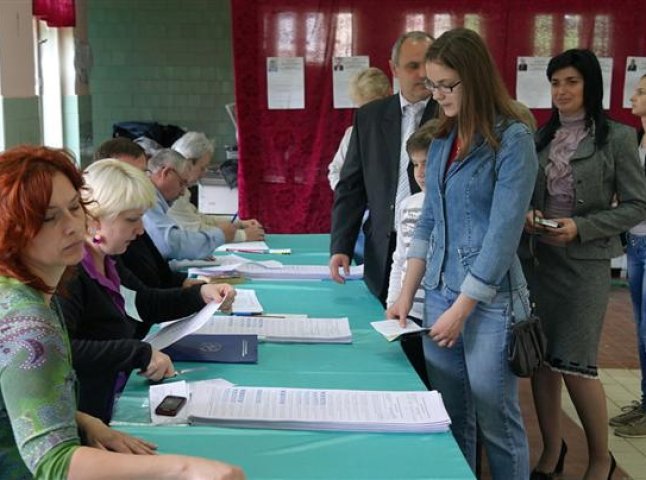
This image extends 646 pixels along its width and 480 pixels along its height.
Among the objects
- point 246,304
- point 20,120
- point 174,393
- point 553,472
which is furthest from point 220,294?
point 20,120

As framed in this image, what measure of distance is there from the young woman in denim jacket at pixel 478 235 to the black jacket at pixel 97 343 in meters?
0.74

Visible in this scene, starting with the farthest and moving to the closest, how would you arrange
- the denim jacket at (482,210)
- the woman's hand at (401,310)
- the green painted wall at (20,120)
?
1. the green painted wall at (20,120)
2. the woman's hand at (401,310)
3. the denim jacket at (482,210)

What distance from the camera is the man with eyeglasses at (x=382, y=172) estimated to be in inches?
113

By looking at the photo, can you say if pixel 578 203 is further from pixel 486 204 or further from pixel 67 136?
pixel 67 136

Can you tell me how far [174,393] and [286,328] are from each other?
0.63 metres

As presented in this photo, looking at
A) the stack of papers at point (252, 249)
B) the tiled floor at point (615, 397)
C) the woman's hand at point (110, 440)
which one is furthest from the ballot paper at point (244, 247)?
the woman's hand at point (110, 440)

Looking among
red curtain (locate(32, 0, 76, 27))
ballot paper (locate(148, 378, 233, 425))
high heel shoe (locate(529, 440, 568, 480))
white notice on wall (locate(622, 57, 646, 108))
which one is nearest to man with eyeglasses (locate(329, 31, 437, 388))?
high heel shoe (locate(529, 440, 568, 480))

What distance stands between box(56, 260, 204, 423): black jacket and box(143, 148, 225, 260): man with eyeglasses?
107cm

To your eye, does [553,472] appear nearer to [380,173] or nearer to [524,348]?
[524,348]

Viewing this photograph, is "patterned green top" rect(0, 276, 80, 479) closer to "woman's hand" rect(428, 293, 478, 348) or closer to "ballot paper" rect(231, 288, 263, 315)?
"woman's hand" rect(428, 293, 478, 348)

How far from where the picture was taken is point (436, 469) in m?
1.48

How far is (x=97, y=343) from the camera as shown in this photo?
1.89m

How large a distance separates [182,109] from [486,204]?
7285 mm

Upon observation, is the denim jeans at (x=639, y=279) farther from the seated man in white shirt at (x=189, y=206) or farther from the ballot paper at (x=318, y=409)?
the ballot paper at (x=318, y=409)
